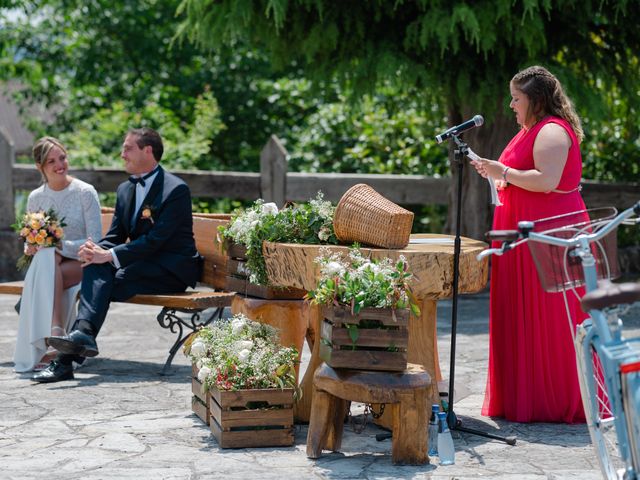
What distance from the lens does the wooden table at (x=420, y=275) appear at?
5.63 m

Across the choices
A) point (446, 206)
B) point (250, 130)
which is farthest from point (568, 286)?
point (250, 130)

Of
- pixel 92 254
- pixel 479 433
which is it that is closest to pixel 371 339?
pixel 479 433

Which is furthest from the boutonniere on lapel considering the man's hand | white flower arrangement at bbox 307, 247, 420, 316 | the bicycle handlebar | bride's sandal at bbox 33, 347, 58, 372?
the bicycle handlebar

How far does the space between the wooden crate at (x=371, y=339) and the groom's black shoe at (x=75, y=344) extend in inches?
95.8

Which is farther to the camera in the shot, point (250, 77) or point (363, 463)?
point (250, 77)

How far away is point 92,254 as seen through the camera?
744cm

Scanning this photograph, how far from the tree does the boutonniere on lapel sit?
281cm

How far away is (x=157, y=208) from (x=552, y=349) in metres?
2.92

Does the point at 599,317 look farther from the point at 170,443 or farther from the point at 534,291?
the point at 170,443

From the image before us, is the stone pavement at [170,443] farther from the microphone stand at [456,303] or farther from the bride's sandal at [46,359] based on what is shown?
the bride's sandal at [46,359]

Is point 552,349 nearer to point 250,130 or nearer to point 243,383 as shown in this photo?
point 243,383

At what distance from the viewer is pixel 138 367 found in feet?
25.4

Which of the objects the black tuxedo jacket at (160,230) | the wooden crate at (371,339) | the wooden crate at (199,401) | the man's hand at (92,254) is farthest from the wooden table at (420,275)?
the man's hand at (92,254)

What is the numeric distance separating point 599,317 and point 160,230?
414cm
